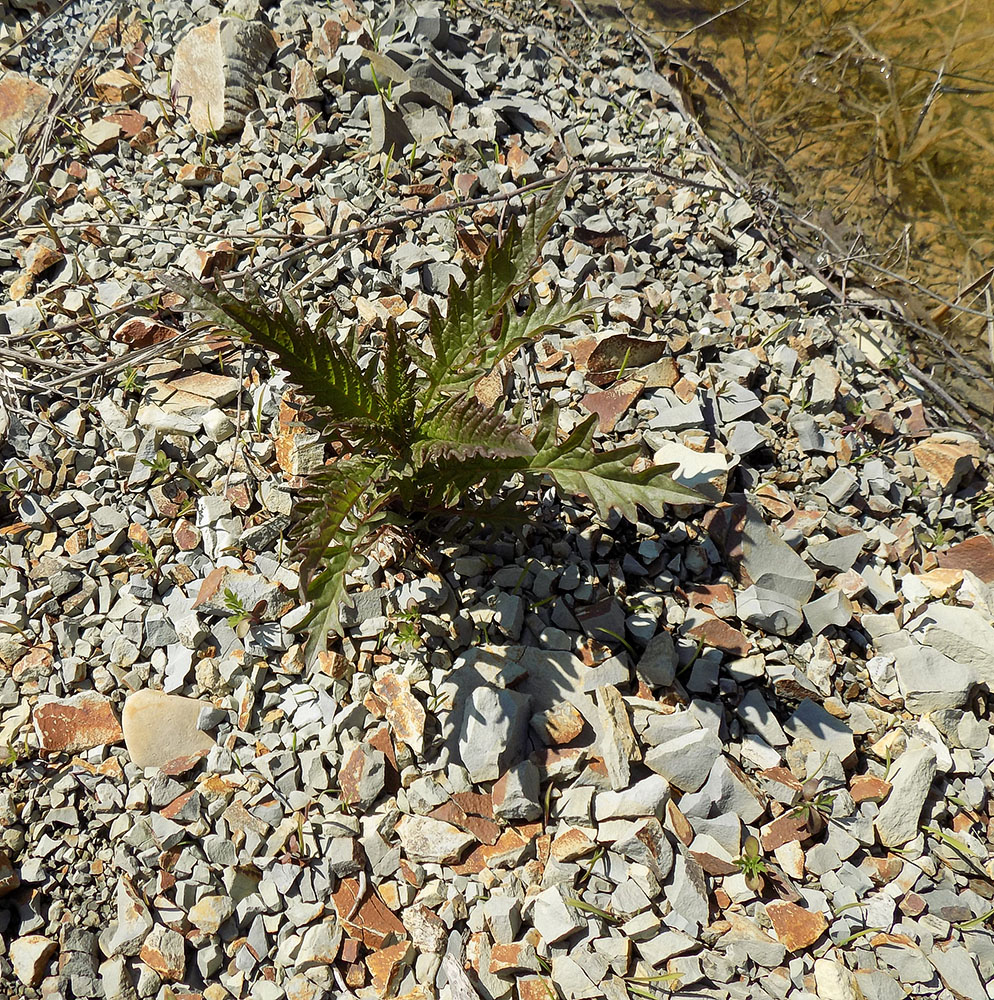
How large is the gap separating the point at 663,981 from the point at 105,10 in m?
4.03

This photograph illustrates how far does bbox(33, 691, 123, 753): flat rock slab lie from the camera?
1.91m

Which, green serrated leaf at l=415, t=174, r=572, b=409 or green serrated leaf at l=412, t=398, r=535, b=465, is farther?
green serrated leaf at l=415, t=174, r=572, b=409

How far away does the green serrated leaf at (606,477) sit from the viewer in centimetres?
161

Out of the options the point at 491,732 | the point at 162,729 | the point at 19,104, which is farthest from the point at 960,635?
the point at 19,104

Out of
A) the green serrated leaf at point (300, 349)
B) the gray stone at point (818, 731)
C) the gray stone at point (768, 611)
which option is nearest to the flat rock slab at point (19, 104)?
the green serrated leaf at point (300, 349)

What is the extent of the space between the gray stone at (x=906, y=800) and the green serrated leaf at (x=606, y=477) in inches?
36.5

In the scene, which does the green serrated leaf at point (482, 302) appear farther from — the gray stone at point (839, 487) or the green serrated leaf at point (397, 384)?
the gray stone at point (839, 487)

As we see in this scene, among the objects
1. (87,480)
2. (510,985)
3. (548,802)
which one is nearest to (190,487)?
(87,480)

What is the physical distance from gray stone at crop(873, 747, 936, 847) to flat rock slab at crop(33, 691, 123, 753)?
1.85 m

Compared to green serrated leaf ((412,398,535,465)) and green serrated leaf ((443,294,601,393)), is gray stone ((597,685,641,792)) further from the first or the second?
green serrated leaf ((443,294,601,393))

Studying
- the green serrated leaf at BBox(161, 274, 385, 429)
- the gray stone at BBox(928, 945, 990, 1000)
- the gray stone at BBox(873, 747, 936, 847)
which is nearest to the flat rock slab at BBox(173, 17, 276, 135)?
the green serrated leaf at BBox(161, 274, 385, 429)

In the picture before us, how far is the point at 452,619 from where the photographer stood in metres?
2.01

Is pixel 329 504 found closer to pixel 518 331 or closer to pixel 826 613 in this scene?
pixel 518 331

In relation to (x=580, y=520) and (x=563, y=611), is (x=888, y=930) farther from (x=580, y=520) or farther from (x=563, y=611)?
(x=580, y=520)
